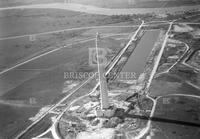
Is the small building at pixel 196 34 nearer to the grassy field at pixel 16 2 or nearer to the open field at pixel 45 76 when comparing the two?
the open field at pixel 45 76

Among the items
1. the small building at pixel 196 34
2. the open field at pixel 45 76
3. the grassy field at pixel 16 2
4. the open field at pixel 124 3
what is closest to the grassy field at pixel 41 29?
the open field at pixel 45 76

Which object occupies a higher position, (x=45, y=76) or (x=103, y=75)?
(x=103, y=75)

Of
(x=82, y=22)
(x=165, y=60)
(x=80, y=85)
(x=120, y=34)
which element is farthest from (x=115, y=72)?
(x=82, y=22)

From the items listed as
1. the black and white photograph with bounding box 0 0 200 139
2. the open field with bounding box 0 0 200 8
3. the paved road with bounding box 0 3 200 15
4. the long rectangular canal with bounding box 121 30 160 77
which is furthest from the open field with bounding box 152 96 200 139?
the open field with bounding box 0 0 200 8

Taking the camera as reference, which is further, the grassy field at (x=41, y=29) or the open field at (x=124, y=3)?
the open field at (x=124, y=3)

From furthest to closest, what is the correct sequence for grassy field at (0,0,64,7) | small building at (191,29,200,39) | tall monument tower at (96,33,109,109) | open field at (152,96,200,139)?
grassy field at (0,0,64,7) < small building at (191,29,200,39) < tall monument tower at (96,33,109,109) < open field at (152,96,200,139)

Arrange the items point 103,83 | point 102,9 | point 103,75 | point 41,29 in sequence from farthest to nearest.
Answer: point 102,9, point 41,29, point 103,83, point 103,75

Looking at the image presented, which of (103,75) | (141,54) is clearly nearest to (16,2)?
(141,54)

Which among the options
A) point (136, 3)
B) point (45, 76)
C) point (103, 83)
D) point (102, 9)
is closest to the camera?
point (103, 83)

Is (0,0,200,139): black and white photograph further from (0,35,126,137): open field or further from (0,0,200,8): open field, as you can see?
(0,0,200,8): open field

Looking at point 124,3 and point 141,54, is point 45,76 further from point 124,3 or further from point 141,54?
point 124,3

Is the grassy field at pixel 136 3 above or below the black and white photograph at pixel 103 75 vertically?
above

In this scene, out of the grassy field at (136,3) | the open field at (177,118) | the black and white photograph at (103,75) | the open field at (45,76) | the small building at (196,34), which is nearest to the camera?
the open field at (177,118)
